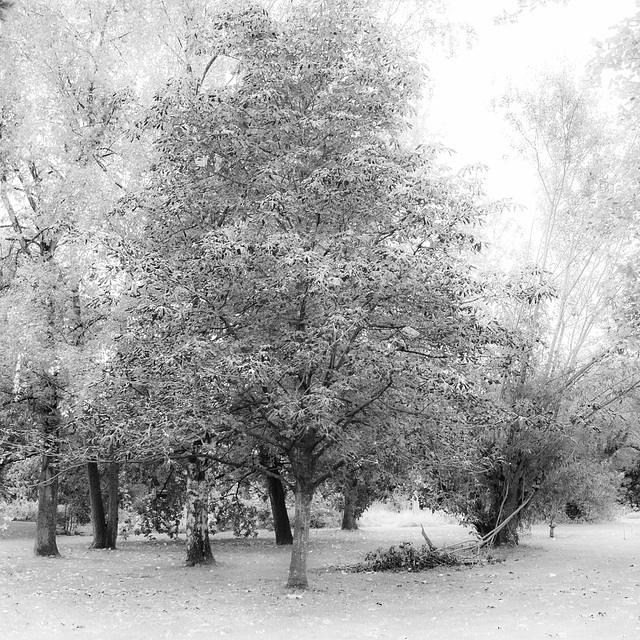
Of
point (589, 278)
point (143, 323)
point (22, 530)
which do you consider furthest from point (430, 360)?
point (22, 530)

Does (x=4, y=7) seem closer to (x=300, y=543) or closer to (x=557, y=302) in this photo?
(x=300, y=543)

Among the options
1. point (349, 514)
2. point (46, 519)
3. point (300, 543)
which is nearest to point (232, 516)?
point (349, 514)

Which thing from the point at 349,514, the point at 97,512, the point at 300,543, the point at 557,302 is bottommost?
the point at 349,514

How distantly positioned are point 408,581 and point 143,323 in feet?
25.6

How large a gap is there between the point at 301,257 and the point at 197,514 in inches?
386

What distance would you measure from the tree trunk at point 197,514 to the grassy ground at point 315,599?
47 cm

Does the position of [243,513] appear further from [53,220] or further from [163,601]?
[163,601]

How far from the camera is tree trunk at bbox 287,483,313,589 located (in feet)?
43.1

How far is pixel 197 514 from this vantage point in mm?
17703

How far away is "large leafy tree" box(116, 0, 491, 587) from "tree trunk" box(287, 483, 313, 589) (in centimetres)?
3

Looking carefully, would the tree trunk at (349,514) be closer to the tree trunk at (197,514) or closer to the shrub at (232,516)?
the shrub at (232,516)

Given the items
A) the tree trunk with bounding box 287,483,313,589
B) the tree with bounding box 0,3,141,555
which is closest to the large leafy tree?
the tree trunk with bounding box 287,483,313,589

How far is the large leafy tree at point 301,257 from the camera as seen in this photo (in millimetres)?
11148

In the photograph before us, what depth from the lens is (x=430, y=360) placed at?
12523 millimetres
